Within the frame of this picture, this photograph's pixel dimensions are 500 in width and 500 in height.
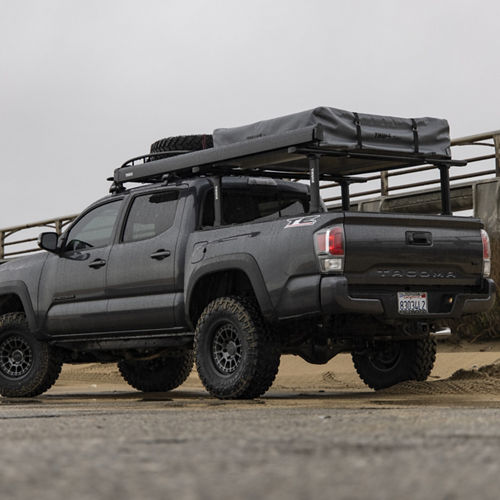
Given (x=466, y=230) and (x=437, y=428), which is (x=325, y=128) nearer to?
(x=466, y=230)

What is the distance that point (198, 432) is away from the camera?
198 inches

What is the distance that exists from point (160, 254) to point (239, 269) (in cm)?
106

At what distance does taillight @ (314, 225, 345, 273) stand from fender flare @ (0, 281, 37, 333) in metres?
4.00

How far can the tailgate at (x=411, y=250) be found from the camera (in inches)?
331

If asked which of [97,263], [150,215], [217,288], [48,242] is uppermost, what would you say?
[150,215]

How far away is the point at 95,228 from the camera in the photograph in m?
10.8

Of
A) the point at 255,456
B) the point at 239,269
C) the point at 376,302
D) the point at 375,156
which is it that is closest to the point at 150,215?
the point at 239,269

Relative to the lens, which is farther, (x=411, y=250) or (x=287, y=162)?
(x=287, y=162)

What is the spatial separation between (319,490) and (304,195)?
739cm

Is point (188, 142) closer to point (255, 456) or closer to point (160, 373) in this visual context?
point (160, 373)

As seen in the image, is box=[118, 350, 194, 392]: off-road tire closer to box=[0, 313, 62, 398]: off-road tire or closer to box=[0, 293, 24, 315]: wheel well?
box=[0, 313, 62, 398]: off-road tire

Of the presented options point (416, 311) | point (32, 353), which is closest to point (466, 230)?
point (416, 311)

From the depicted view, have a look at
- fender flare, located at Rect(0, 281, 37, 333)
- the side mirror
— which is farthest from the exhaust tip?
fender flare, located at Rect(0, 281, 37, 333)

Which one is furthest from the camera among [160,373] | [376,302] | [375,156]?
[160,373]
